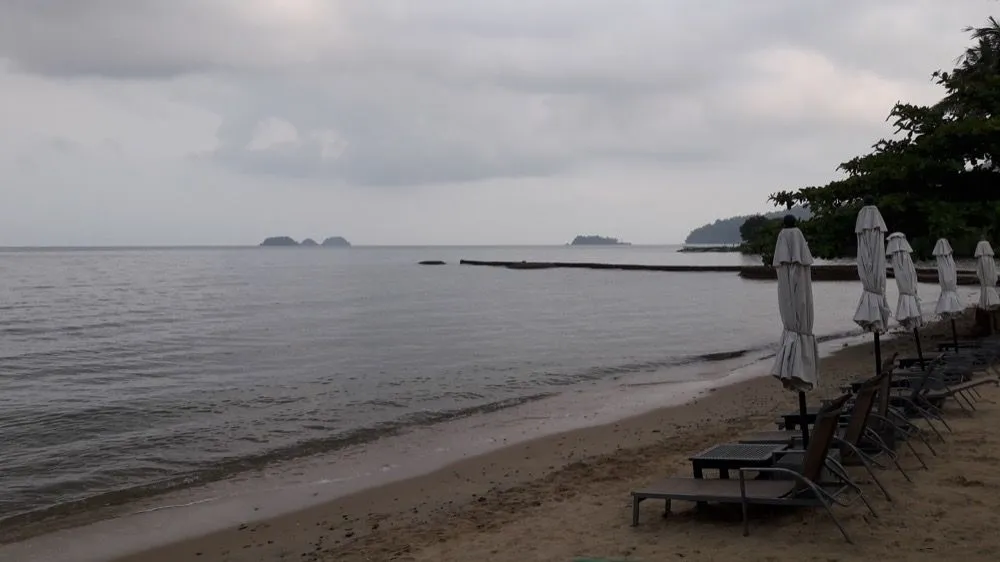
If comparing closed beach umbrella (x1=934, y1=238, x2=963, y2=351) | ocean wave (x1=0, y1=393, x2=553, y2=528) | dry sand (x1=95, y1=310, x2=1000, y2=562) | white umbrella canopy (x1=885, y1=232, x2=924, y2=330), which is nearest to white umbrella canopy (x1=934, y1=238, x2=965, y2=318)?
closed beach umbrella (x1=934, y1=238, x2=963, y2=351)

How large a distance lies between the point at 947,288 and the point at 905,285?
235 cm

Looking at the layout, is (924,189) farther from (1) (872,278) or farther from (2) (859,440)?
(2) (859,440)

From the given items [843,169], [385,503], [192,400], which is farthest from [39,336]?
[843,169]

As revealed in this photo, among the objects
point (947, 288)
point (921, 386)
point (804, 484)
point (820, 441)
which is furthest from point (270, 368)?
point (820, 441)

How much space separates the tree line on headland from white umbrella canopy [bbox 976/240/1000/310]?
169 centimetres

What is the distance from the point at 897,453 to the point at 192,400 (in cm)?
1391

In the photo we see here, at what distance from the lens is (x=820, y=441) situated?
559 centimetres

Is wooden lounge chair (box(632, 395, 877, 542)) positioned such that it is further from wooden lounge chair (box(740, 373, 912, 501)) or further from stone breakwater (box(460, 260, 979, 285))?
stone breakwater (box(460, 260, 979, 285))

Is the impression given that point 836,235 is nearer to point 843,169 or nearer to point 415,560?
point 843,169

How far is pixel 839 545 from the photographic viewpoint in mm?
5457

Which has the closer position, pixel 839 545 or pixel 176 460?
pixel 839 545

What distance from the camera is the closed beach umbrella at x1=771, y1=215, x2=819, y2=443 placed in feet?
23.7

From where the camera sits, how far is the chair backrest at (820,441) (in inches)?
217

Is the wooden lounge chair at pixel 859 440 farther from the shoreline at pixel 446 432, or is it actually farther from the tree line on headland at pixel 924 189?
the tree line on headland at pixel 924 189
